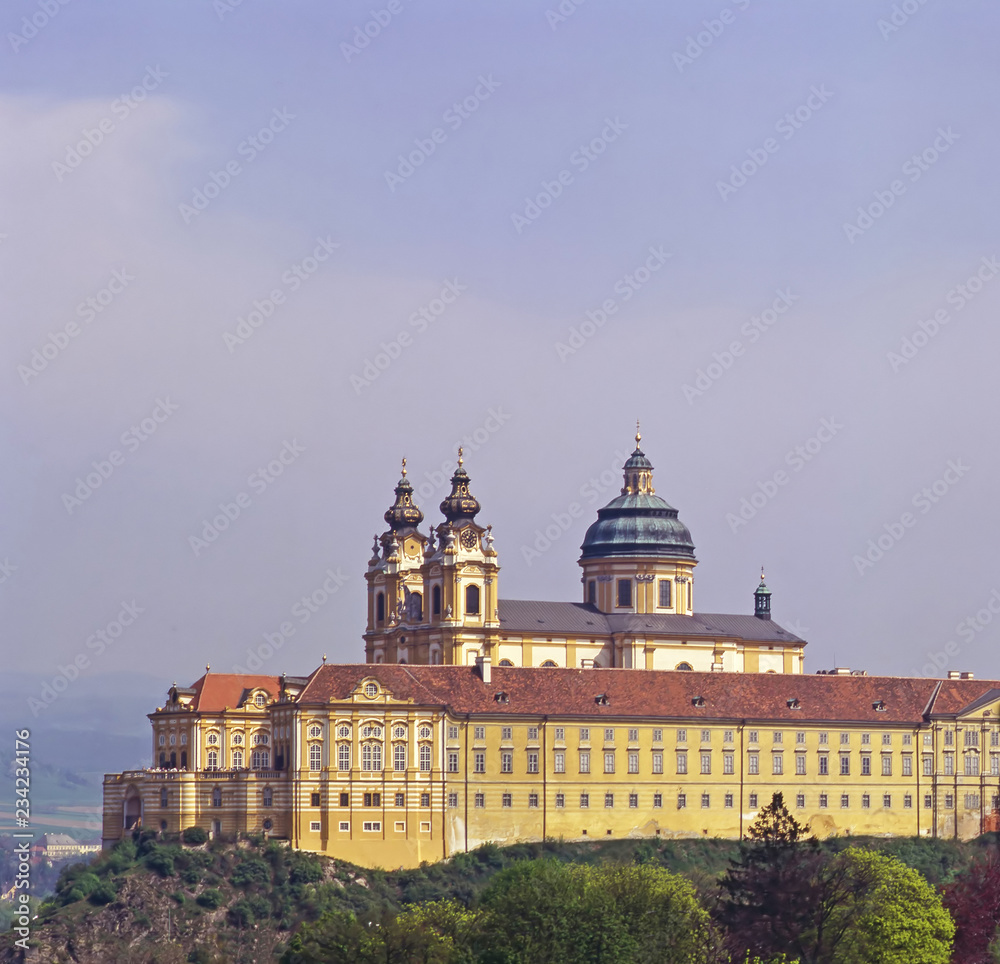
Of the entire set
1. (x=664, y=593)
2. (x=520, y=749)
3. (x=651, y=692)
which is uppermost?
(x=664, y=593)

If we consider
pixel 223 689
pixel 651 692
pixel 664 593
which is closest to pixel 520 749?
pixel 651 692

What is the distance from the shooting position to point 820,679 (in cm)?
13962

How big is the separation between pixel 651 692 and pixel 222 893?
26484mm

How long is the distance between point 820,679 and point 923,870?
15.7 metres

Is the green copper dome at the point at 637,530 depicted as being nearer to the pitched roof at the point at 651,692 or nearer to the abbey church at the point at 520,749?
the abbey church at the point at 520,749

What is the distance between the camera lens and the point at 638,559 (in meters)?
152

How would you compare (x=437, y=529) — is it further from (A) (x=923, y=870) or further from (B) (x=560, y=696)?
(A) (x=923, y=870)

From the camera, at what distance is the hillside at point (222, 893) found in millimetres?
118375

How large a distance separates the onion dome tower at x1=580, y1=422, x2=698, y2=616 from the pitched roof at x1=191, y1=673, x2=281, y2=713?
2609 centimetres

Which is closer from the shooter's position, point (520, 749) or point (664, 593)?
point (520, 749)

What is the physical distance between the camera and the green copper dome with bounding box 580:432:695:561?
152375mm

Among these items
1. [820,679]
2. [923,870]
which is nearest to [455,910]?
[923,870]

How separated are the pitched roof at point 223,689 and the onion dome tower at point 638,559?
85.6 feet

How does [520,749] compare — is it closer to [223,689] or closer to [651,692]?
[651,692]
